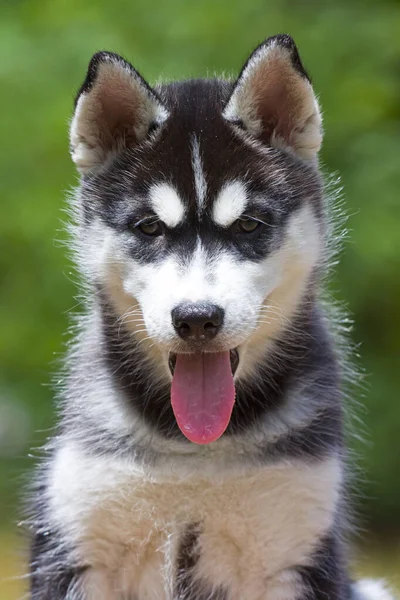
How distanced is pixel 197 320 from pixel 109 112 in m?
1.12

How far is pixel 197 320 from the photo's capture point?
4168 millimetres

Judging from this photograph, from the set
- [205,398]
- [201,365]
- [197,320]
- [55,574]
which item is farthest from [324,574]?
[197,320]

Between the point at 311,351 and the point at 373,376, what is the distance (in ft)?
13.7

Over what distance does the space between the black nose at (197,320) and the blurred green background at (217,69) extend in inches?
176

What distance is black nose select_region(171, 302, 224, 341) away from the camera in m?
4.16

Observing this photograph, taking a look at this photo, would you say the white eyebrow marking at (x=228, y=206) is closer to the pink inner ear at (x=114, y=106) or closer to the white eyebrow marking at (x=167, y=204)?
the white eyebrow marking at (x=167, y=204)

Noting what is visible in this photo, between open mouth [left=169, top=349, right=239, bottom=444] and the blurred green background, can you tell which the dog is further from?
the blurred green background

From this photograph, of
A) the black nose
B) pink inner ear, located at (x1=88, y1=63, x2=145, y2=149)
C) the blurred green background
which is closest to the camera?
the black nose

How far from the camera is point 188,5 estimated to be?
8844mm

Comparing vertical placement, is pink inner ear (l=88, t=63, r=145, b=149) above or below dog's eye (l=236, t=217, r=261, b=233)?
above

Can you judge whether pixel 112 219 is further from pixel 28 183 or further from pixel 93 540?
pixel 28 183

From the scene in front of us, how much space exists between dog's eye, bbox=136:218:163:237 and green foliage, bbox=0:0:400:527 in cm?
421

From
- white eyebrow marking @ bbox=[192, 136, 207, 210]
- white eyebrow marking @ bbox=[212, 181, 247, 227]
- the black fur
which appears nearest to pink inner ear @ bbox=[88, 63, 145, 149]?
white eyebrow marking @ bbox=[192, 136, 207, 210]

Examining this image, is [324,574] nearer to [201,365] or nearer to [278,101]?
[201,365]
